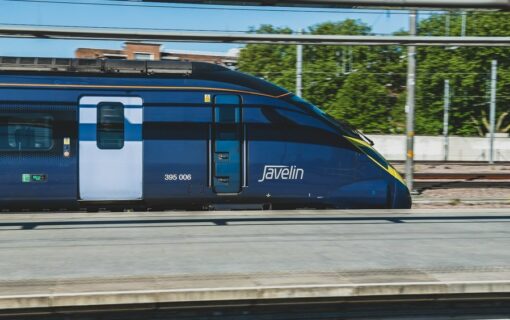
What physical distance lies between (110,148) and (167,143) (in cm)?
114

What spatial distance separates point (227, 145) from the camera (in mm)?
12773

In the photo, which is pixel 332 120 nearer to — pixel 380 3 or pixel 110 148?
pixel 110 148

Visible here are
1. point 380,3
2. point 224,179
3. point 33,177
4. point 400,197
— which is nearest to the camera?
point 380,3

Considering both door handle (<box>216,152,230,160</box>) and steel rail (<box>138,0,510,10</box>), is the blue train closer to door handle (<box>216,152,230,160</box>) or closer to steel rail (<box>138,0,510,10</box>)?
door handle (<box>216,152,230,160</box>)

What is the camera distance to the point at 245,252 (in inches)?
283

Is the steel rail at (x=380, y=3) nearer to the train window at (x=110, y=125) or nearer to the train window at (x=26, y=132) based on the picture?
the train window at (x=110, y=125)

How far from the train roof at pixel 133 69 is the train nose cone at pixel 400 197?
10.9 ft

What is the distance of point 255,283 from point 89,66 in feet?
28.0

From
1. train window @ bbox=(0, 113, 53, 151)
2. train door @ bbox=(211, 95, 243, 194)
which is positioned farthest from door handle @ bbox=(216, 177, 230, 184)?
train window @ bbox=(0, 113, 53, 151)

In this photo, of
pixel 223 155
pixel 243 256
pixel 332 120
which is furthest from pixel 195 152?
pixel 243 256

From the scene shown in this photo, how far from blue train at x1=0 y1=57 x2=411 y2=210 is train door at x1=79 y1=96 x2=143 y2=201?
2 centimetres

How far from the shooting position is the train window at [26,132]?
1215 cm

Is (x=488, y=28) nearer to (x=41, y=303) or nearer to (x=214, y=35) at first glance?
(x=214, y=35)

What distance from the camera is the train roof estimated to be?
12359mm
